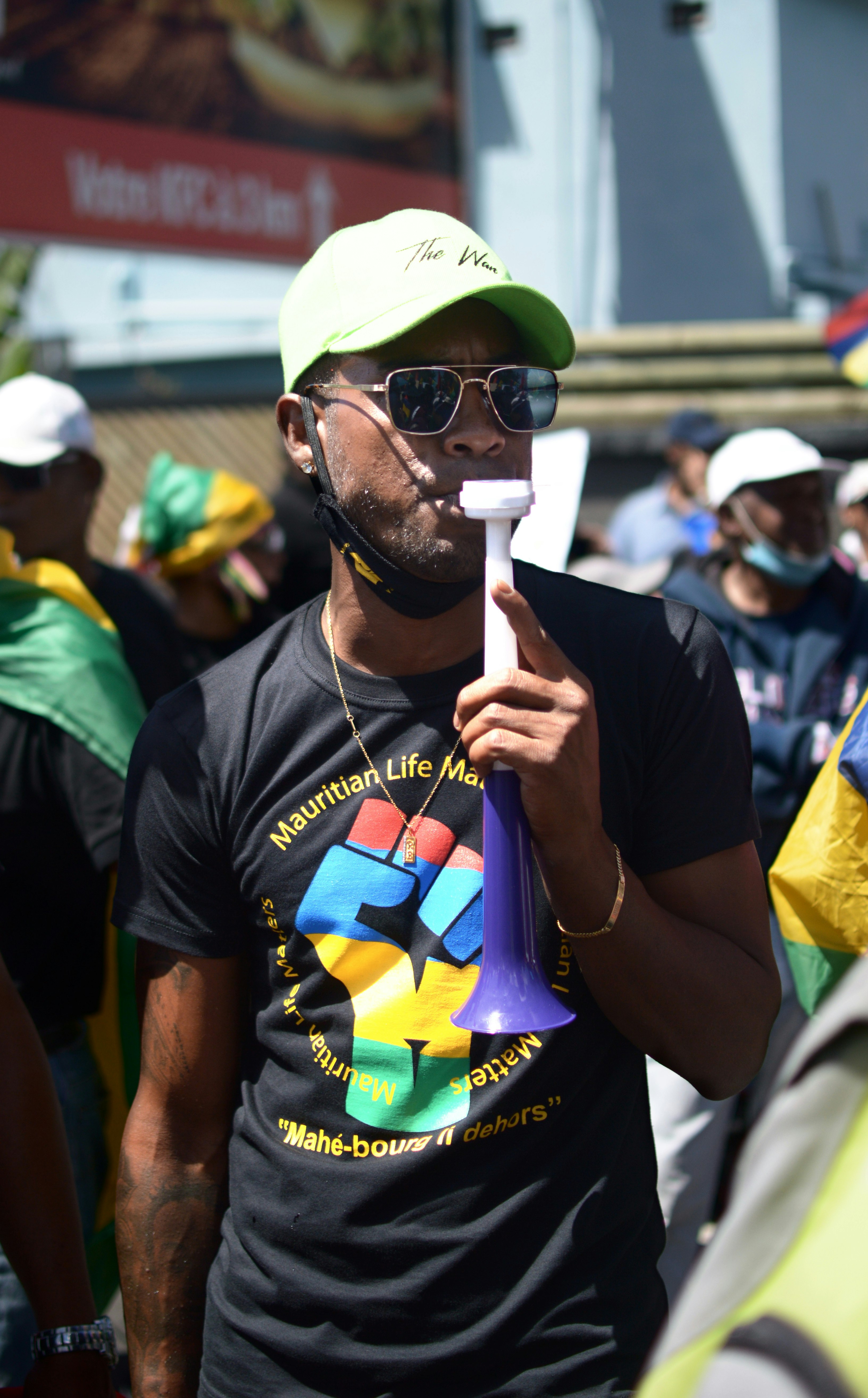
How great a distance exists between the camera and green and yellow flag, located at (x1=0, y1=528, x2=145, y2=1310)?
266 centimetres

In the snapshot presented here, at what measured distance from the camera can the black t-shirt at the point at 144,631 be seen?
3.71 meters

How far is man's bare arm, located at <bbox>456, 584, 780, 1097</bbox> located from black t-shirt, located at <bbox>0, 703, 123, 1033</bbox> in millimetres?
1245

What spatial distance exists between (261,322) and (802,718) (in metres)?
11.5

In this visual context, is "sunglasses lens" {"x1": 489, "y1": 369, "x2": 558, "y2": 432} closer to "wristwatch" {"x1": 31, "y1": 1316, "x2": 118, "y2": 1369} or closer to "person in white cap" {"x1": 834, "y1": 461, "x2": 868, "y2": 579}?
"wristwatch" {"x1": 31, "y1": 1316, "x2": 118, "y2": 1369}

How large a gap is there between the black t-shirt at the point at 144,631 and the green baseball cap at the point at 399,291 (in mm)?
1752

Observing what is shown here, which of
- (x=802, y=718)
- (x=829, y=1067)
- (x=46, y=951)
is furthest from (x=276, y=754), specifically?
(x=802, y=718)

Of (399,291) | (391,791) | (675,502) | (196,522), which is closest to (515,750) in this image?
(391,791)

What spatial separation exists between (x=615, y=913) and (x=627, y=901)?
3cm

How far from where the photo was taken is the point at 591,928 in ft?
5.13

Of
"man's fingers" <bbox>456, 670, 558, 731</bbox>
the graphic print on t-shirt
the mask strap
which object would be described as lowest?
the graphic print on t-shirt

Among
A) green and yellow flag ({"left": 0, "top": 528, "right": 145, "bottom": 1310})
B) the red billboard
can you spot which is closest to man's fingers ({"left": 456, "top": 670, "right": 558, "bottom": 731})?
green and yellow flag ({"left": 0, "top": 528, "right": 145, "bottom": 1310})

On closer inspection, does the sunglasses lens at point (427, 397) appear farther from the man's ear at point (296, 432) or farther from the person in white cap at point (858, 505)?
the person in white cap at point (858, 505)

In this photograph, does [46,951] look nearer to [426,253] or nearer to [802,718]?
[426,253]

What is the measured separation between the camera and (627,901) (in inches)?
62.0
